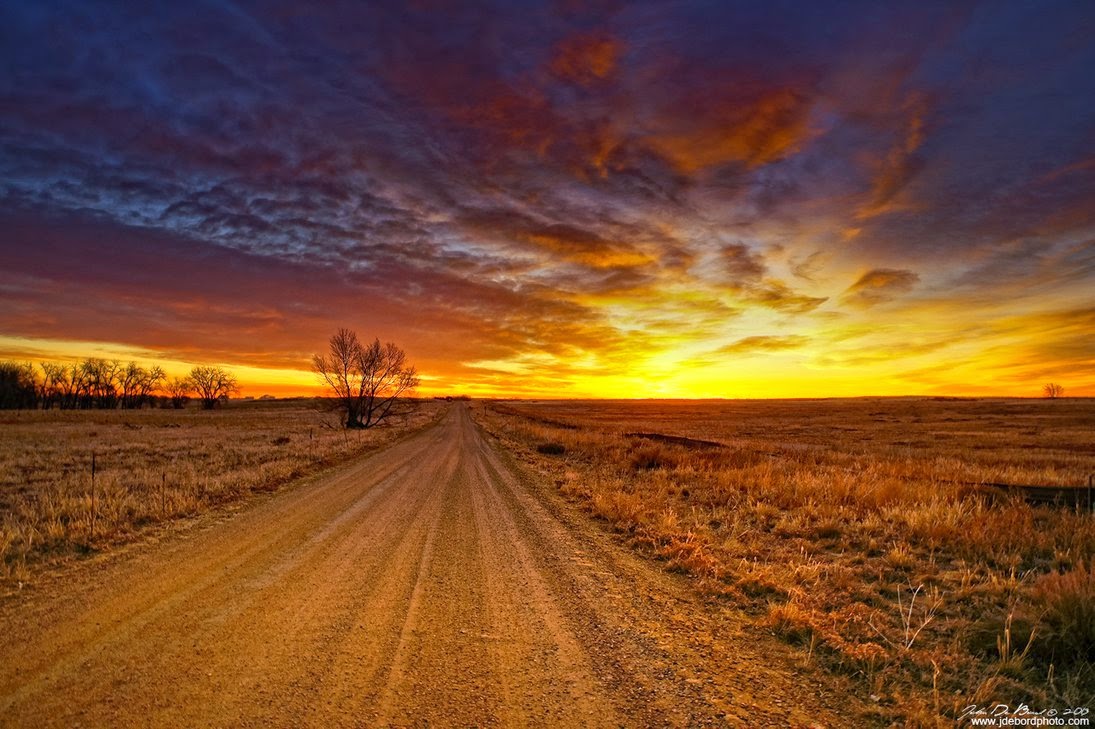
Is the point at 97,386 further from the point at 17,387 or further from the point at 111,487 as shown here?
the point at 111,487

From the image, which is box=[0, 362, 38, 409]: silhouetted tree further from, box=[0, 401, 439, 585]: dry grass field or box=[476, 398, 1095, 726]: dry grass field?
box=[476, 398, 1095, 726]: dry grass field

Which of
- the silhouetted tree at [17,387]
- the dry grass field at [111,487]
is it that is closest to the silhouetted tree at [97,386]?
the silhouetted tree at [17,387]

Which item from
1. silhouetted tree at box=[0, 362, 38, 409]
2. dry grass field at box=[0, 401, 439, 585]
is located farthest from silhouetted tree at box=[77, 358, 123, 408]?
dry grass field at box=[0, 401, 439, 585]

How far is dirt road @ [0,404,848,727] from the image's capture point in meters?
4.09

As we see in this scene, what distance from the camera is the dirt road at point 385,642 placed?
13.4 ft

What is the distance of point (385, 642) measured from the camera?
5180 mm

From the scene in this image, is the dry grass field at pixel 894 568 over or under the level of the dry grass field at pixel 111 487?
over

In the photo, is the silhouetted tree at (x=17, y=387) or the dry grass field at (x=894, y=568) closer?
the dry grass field at (x=894, y=568)

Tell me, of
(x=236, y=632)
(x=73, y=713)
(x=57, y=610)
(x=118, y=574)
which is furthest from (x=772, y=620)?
(x=118, y=574)

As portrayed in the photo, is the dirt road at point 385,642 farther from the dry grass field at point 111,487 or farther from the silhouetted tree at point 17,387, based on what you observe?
the silhouetted tree at point 17,387

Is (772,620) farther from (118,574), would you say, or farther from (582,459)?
(582,459)

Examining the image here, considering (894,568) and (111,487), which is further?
(111,487)

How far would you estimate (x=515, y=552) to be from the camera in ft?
28.3

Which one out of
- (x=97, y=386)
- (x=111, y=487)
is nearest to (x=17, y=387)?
(x=97, y=386)
